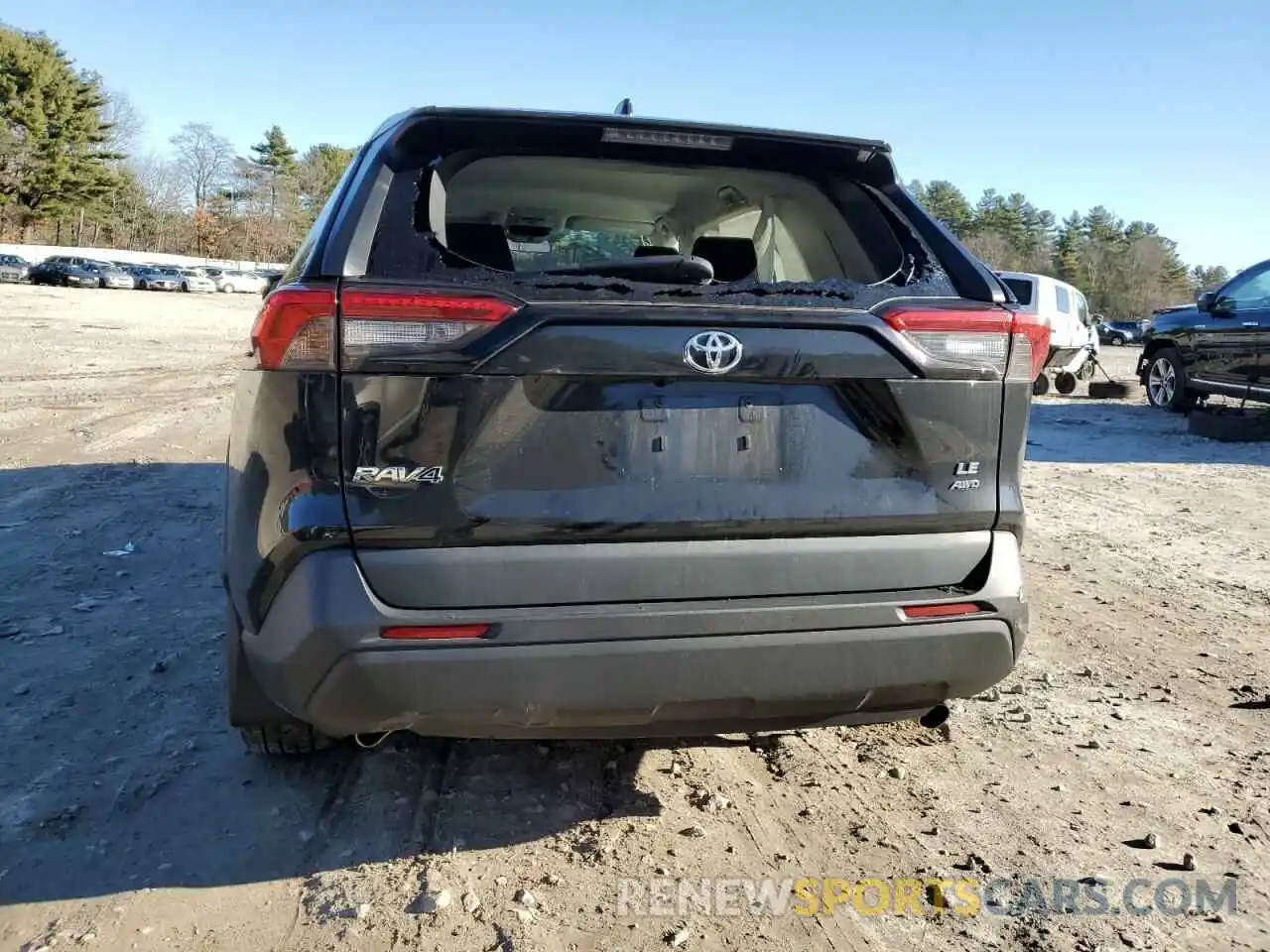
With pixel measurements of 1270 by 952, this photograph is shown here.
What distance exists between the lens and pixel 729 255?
331 cm

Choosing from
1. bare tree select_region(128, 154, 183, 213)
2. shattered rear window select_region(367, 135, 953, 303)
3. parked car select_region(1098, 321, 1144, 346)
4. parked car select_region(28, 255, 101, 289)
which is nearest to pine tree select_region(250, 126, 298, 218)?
bare tree select_region(128, 154, 183, 213)

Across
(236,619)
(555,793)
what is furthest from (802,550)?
(236,619)

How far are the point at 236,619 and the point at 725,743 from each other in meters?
1.66

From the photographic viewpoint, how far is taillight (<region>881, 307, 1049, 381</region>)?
7.67ft

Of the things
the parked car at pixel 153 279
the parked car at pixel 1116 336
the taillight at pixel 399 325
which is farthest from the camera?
the parked car at pixel 153 279

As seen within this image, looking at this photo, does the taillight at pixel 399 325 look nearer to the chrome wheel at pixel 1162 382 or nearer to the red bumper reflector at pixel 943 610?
the red bumper reflector at pixel 943 610

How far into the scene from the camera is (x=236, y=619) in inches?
94.5

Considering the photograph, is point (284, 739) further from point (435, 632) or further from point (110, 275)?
point (110, 275)

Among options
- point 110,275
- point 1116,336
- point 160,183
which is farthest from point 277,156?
point 1116,336

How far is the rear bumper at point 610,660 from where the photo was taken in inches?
82.0

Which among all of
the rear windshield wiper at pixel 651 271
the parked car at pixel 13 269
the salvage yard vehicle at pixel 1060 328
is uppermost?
the parked car at pixel 13 269

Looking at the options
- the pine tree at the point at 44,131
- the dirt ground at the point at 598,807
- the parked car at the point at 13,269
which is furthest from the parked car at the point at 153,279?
the dirt ground at the point at 598,807

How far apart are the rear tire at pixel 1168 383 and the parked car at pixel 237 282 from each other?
189 ft

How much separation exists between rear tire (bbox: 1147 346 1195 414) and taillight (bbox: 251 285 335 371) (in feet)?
41.8
